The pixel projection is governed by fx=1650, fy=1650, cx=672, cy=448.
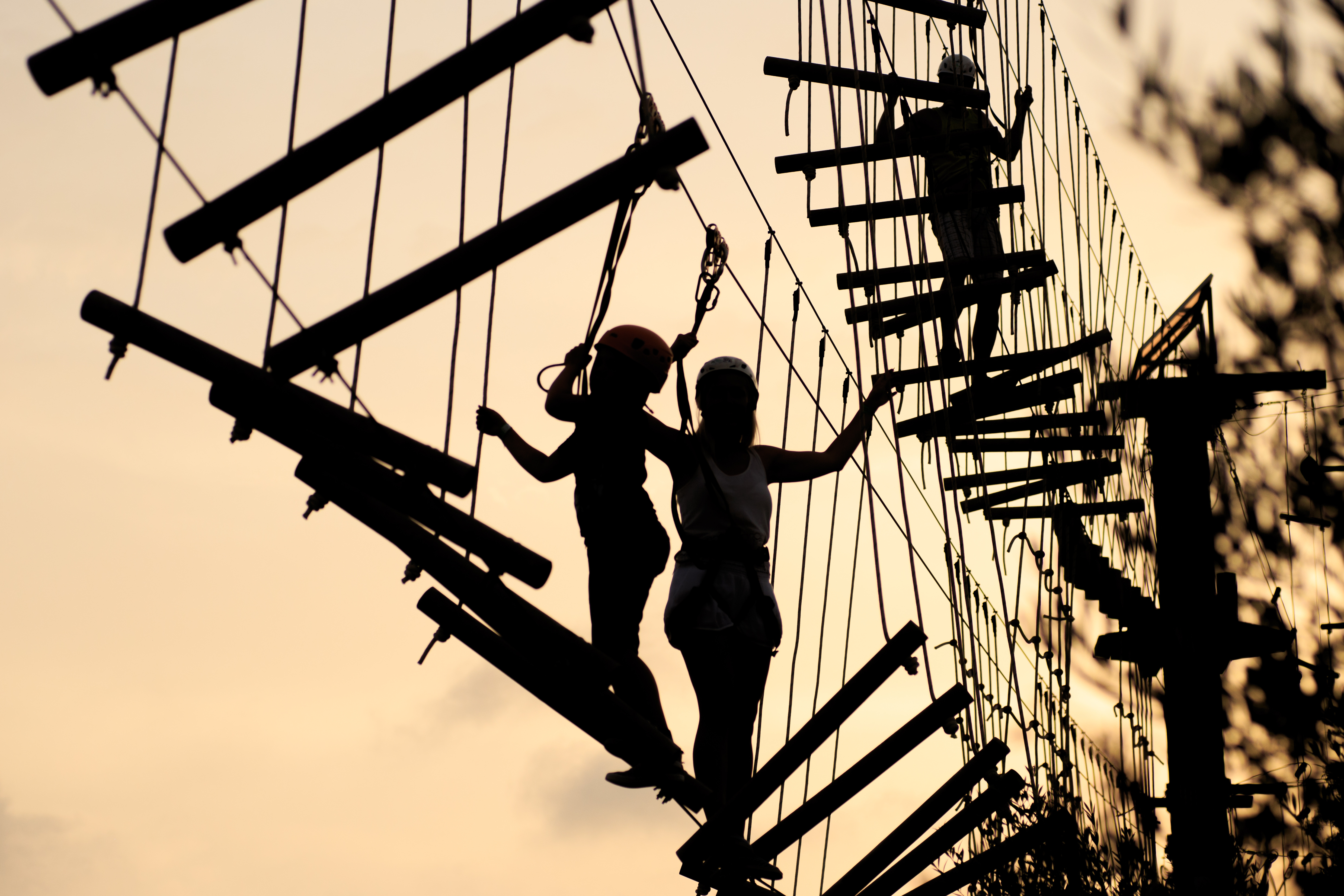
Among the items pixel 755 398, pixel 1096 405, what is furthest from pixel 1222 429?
pixel 755 398

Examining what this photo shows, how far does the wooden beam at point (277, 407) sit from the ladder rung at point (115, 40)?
57 cm

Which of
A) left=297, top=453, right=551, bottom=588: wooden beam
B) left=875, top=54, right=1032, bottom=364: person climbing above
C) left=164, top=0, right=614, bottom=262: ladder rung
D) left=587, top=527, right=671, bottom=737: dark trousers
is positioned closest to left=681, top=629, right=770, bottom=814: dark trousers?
left=587, top=527, right=671, bottom=737: dark trousers

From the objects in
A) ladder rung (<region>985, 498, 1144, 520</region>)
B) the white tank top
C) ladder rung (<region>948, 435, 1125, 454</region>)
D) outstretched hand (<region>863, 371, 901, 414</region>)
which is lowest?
the white tank top

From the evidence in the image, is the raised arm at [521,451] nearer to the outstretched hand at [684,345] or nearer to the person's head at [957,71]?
the outstretched hand at [684,345]

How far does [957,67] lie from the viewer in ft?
32.9

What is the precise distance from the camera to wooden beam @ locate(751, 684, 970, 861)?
5312 mm

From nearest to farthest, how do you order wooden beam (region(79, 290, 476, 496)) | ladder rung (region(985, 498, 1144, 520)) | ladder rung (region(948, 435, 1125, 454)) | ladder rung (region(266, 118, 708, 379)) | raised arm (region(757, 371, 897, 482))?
wooden beam (region(79, 290, 476, 496))
ladder rung (region(266, 118, 708, 379))
raised arm (region(757, 371, 897, 482))
ladder rung (region(948, 435, 1125, 454))
ladder rung (region(985, 498, 1144, 520))

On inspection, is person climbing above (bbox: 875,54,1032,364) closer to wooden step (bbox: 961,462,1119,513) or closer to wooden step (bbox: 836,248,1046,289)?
wooden step (bbox: 836,248,1046,289)

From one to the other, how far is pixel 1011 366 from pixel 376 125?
572cm

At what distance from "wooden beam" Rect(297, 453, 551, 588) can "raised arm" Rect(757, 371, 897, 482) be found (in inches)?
71.1

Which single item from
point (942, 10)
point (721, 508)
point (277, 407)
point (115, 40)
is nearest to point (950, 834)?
point (721, 508)

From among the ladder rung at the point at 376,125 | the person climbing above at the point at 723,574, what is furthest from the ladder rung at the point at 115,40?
the person climbing above at the point at 723,574

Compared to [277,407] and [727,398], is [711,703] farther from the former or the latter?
[277,407]

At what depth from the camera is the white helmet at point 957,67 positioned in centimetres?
1000
